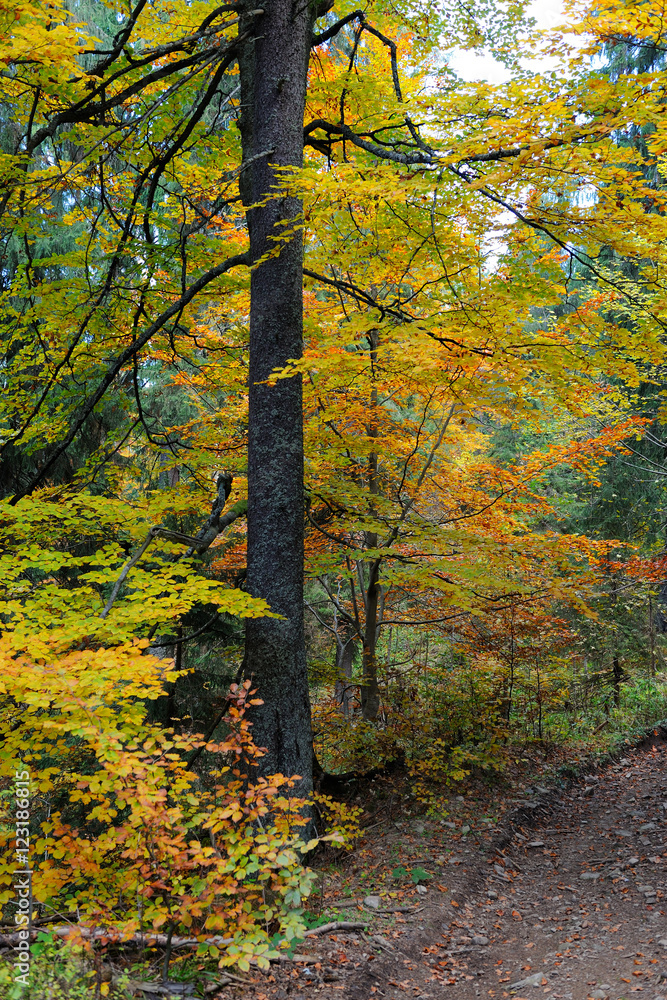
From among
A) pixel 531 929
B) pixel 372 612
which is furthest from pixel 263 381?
pixel 531 929

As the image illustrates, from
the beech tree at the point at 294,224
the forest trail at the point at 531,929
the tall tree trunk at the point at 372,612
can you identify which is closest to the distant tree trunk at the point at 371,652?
the tall tree trunk at the point at 372,612

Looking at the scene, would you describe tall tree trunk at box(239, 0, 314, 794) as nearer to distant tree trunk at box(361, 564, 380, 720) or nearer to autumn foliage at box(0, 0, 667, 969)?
autumn foliage at box(0, 0, 667, 969)

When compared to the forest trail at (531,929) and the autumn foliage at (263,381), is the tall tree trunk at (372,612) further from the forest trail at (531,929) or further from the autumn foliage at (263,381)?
the forest trail at (531,929)

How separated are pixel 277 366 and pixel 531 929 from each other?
453 cm

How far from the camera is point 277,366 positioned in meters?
4.37

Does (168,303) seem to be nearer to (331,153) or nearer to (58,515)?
(331,153)

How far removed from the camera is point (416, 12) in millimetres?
5582

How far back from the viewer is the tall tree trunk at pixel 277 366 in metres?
4.22

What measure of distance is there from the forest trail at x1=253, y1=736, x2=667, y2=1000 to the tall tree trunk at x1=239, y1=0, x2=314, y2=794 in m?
1.12

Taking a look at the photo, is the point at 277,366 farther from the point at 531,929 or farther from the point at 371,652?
the point at 531,929

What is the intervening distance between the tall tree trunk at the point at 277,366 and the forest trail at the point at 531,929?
112cm

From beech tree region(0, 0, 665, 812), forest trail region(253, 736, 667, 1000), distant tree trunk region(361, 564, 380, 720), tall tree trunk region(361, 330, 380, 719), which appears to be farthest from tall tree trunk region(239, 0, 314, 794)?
distant tree trunk region(361, 564, 380, 720)

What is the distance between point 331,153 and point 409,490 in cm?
418

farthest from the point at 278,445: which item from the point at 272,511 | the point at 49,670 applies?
the point at 49,670
